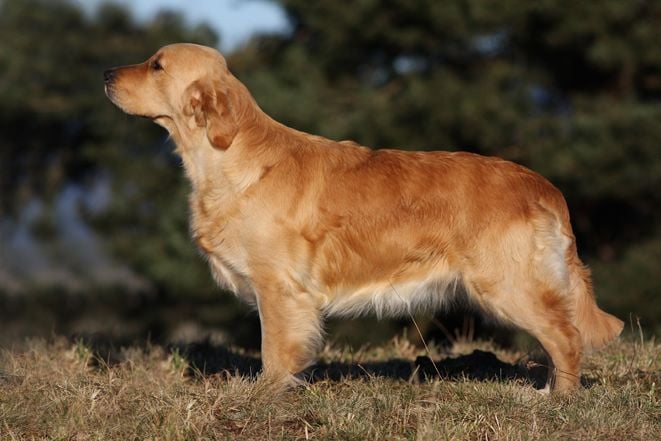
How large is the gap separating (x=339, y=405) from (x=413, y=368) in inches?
60.8

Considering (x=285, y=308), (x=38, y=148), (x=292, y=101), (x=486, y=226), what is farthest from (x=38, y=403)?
(x=38, y=148)

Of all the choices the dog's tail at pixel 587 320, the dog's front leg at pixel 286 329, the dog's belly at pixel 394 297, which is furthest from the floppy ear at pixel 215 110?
the dog's tail at pixel 587 320

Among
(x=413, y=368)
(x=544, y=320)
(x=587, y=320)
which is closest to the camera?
(x=544, y=320)

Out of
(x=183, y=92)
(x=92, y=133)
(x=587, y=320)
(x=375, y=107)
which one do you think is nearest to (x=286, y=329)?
(x=183, y=92)

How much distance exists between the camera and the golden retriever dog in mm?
5031

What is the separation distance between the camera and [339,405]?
4.35 meters

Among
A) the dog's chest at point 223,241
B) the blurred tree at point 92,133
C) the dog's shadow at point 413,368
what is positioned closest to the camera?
the dog's chest at point 223,241

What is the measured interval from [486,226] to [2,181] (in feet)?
50.9

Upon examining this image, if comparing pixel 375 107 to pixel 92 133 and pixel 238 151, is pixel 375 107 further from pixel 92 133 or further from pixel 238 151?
pixel 238 151

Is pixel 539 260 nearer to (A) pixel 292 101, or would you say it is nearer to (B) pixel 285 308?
(B) pixel 285 308

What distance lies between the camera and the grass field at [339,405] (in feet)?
13.1

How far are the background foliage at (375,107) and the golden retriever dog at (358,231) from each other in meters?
7.67

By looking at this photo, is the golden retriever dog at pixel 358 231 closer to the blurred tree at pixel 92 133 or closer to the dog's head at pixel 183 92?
the dog's head at pixel 183 92

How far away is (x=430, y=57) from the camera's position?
14367 millimetres
